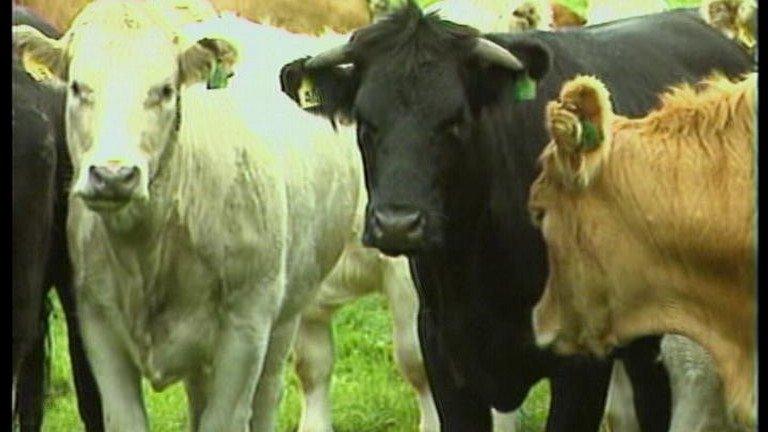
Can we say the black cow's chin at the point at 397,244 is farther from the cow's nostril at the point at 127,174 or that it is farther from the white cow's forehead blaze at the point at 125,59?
the white cow's forehead blaze at the point at 125,59

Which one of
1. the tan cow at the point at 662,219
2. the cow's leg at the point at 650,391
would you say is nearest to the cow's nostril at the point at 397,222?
the tan cow at the point at 662,219

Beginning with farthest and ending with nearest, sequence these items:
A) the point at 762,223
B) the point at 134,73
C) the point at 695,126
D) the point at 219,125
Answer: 1. the point at 219,125
2. the point at 134,73
3. the point at 695,126
4. the point at 762,223

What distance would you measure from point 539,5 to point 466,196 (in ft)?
11.8

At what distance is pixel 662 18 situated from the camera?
406 inches

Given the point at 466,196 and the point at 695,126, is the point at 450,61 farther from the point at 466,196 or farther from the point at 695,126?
the point at 695,126

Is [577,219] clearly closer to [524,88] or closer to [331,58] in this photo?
[524,88]

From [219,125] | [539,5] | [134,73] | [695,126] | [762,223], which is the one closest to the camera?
[762,223]

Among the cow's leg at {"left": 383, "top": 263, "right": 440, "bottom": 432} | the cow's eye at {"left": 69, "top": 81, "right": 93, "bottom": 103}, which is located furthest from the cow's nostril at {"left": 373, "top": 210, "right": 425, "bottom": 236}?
the cow's leg at {"left": 383, "top": 263, "right": 440, "bottom": 432}

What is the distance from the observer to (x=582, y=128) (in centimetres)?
786

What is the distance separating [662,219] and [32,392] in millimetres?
3364

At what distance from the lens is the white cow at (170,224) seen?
8.55 m

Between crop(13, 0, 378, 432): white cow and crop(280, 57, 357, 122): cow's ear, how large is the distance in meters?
0.25

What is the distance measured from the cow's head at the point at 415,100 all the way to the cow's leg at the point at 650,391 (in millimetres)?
1463

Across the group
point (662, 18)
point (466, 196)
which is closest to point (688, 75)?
point (662, 18)
